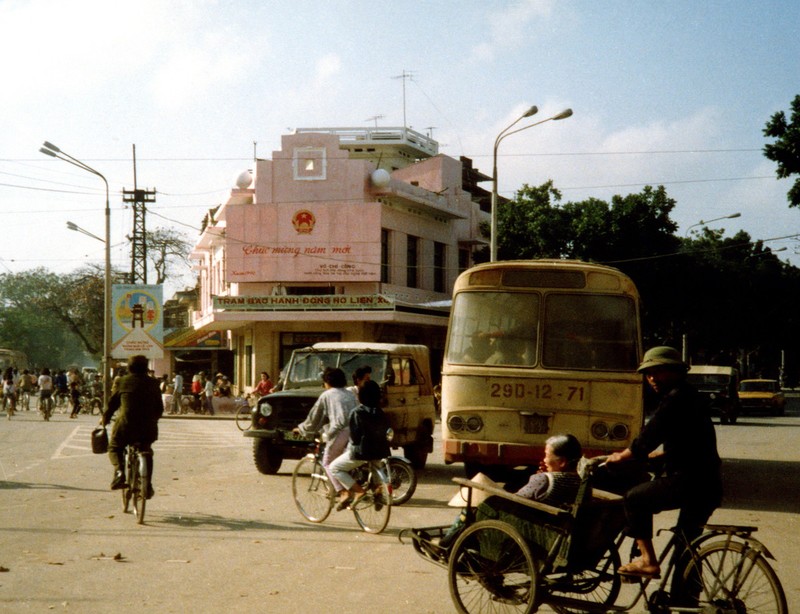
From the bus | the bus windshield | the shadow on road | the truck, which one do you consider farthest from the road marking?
the shadow on road

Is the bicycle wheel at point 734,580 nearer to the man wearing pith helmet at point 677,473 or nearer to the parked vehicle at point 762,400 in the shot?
the man wearing pith helmet at point 677,473

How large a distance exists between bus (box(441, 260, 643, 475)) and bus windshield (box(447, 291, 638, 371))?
12 millimetres

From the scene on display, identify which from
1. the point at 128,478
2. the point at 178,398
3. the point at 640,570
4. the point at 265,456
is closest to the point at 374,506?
the point at 128,478

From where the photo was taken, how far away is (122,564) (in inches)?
328

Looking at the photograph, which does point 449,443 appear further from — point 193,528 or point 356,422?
point 193,528

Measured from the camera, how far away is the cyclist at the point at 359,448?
10.4 metres

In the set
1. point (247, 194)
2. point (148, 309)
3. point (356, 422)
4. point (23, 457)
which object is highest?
point (247, 194)

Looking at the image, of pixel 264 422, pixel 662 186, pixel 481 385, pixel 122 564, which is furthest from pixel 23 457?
pixel 662 186

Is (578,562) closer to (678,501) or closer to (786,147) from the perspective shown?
(678,501)

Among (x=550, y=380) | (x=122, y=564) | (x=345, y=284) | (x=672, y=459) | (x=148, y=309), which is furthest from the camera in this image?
(x=345, y=284)

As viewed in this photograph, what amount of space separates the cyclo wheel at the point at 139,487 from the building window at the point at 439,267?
123ft

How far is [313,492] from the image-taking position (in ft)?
36.3

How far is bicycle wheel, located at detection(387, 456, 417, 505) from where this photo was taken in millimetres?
11859

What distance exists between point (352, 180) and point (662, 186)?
13.8 meters
